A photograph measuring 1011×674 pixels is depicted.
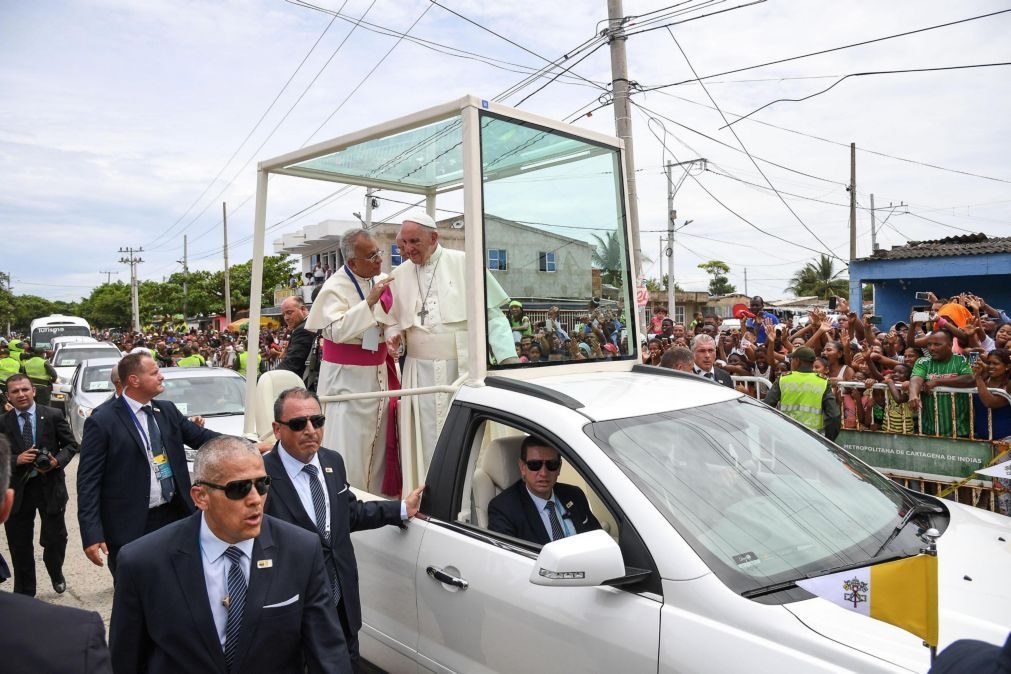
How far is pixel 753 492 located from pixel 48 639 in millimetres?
2215

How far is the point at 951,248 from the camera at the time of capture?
20281 mm

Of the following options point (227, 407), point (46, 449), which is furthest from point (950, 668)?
point (227, 407)

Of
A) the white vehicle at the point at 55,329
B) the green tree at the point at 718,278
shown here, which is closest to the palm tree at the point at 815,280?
the green tree at the point at 718,278

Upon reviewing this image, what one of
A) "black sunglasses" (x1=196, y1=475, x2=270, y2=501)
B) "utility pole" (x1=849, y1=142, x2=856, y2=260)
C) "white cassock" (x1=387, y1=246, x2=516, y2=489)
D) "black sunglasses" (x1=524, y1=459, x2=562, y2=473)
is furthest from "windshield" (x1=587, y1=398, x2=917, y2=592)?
"utility pole" (x1=849, y1=142, x2=856, y2=260)

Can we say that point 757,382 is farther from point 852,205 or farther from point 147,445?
point 852,205

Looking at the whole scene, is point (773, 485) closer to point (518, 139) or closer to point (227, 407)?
point (518, 139)

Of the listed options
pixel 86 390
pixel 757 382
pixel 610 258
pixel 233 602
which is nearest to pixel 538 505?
pixel 233 602

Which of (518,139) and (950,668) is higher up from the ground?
(518,139)

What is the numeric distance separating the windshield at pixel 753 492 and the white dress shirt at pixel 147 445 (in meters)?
2.83

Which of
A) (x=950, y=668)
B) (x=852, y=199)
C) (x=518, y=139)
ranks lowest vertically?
(x=950, y=668)

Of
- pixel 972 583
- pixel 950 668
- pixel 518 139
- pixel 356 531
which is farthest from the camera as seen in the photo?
pixel 518 139

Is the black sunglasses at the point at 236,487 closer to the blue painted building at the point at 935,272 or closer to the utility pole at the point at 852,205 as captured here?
the blue painted building at the point at 935,272

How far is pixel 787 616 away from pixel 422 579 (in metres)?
1.51

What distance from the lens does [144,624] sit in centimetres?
225
